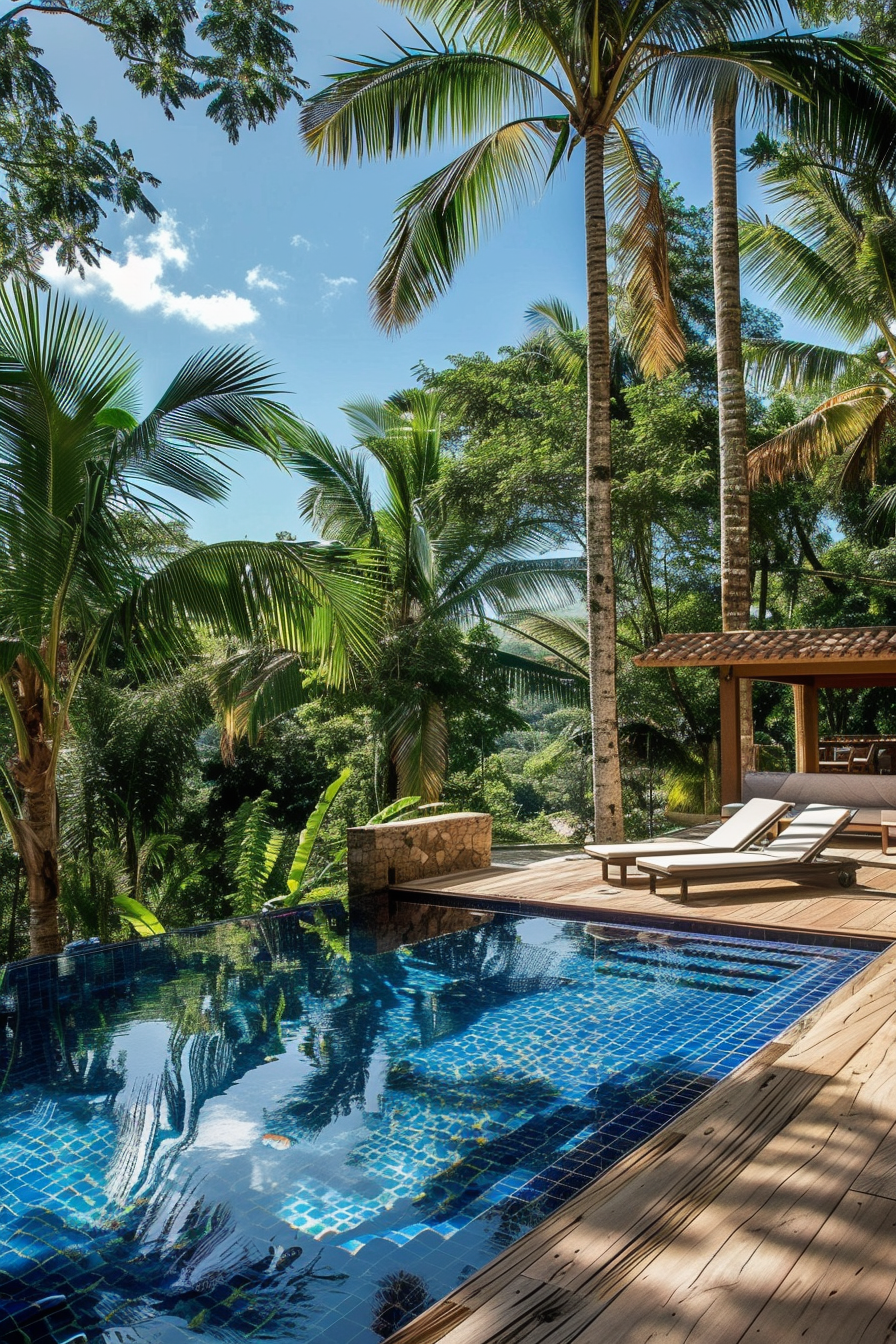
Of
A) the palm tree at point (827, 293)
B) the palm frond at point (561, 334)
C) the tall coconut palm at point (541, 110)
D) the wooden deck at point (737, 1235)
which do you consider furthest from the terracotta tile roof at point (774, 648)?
the palm frond at point (561, 334)

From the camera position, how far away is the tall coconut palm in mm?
10117

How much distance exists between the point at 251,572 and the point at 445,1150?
4.61 m

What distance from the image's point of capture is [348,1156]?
13.1ft

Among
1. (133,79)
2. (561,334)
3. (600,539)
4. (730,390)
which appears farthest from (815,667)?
(561,334)

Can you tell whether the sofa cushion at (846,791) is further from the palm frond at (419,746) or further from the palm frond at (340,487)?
the palm frond at (340,487)

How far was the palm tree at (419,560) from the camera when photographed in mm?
15055

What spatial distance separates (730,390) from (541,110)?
415cm

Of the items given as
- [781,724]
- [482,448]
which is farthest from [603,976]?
[781,724]

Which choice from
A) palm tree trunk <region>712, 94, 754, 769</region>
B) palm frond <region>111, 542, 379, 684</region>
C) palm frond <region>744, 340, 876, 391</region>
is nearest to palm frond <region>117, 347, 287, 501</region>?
palm frond <region>111, 542, 379, 684</region>

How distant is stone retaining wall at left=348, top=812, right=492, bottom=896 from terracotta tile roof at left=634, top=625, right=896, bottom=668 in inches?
132

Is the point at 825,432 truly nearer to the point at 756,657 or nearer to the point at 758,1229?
the point at 756,657

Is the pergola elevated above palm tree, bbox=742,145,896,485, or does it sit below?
below

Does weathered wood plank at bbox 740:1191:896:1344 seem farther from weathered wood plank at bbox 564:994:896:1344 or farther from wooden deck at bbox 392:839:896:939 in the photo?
wooden deck at bbox 392:839:896:939

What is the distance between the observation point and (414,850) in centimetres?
915
